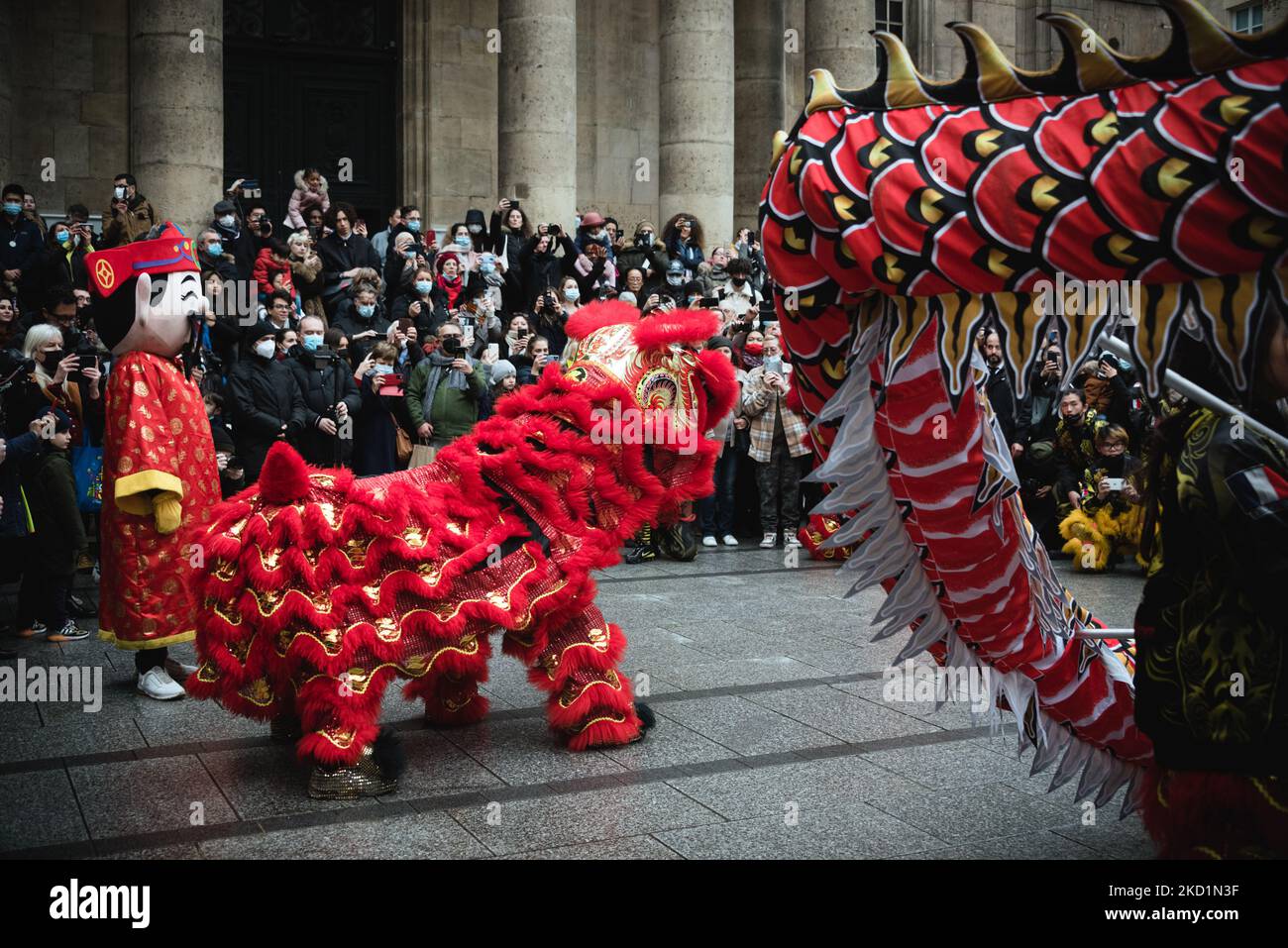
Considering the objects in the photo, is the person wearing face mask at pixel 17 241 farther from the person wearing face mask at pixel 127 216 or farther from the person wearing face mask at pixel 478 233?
the person wearing face mask at pixel 478 233

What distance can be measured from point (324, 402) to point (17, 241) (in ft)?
15.4

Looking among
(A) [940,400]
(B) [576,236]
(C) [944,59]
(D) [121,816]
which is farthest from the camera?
(C) [944,59]

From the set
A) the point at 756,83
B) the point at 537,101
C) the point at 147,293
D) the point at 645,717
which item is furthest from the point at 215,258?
the point at 756,83

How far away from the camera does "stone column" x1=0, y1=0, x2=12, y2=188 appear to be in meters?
18.6

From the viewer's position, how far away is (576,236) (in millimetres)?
17656

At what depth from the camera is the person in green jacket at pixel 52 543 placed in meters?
8.48

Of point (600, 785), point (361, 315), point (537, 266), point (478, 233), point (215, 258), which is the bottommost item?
point (600, 785)

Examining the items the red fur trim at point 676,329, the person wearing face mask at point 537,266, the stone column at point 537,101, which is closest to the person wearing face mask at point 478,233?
the person wearing face mask at point 537,266

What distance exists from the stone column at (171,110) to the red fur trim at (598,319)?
1165cm

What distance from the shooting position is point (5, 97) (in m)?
18.8

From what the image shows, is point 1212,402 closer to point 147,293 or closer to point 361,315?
point 147,293
